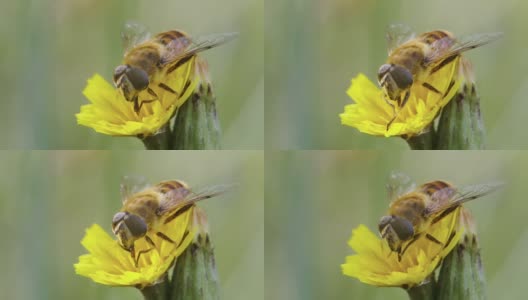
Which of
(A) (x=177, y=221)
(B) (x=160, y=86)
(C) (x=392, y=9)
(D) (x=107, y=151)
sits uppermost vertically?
(C) (x=392, y=9)

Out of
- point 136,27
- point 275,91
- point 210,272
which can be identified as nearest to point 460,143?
point 275,91

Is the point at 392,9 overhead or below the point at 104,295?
overhead

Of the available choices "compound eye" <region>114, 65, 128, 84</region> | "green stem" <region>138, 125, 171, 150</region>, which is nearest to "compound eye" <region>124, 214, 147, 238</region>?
"green stem" <region>138, 125, 171, 150</region>

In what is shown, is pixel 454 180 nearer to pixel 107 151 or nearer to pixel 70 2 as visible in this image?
pixel 107 151

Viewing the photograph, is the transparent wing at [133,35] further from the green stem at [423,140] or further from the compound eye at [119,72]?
the green stem at [423,140]

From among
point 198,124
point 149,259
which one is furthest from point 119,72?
point 149,259

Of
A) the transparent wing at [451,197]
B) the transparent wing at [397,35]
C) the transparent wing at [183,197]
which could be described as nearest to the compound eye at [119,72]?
the transparent wing at [183,197]
